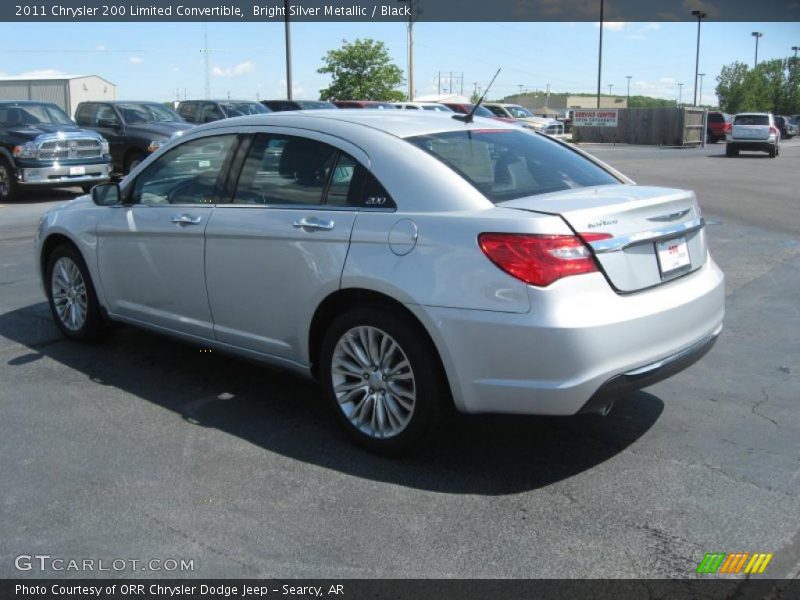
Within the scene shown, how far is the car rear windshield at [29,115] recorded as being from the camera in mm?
16406

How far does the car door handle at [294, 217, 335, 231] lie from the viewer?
169 inches

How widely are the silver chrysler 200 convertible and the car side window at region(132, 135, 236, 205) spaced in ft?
0.05

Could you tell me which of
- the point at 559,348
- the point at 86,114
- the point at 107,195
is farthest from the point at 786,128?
the point at 559,348

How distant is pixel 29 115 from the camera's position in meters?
16.7

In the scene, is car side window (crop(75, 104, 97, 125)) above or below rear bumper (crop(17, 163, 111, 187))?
above

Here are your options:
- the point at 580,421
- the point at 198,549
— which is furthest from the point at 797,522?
the point at 198,549

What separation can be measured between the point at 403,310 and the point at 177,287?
182 cm

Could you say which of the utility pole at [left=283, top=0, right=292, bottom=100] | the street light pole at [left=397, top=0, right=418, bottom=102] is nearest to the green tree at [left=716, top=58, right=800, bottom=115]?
the street light pole at [left=397, top=0, right=418, bottom=102]

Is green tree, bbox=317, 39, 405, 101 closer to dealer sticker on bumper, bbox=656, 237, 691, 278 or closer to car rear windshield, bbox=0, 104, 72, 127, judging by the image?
car rear windshield, bbox=0, 104, 72, 127

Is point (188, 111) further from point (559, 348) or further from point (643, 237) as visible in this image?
point (559, 348)

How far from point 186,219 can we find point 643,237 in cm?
265

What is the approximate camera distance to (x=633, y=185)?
4.72 meters

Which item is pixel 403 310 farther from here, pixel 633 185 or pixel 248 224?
pixel 633 185

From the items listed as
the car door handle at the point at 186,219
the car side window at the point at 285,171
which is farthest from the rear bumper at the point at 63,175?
the car side window at the point at 285,171
